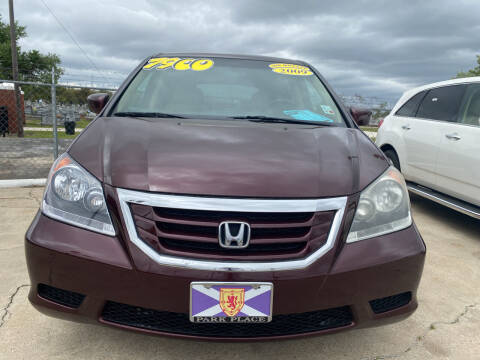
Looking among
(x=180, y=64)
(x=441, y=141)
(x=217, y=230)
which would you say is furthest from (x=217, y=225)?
(x=441, y=141)

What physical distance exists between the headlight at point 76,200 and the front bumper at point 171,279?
0.12ft

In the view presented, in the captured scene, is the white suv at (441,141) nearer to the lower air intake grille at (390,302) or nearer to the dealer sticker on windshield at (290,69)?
the dealer sticker on windshield at (290,69)

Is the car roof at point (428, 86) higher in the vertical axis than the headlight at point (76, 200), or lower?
higher

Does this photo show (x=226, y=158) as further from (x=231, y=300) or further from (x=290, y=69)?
(x=290, y=69)

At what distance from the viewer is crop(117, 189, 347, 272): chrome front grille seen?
1.38 meters

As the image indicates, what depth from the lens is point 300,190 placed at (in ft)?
4.77

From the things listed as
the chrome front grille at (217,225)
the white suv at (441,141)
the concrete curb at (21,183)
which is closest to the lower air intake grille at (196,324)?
the chrome front grille at (217,225)

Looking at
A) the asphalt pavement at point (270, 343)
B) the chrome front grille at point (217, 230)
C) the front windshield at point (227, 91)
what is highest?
the front windshield at point (227, 91)

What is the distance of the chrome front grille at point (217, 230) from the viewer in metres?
1.38

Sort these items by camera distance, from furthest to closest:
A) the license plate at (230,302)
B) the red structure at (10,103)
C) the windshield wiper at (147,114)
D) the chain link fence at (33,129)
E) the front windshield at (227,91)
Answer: the red structure at (10,103)
the chain link fence at (33,129)
the front windshield at (227,91)
the windshield wiper at (147,114)
the license plate at (230,302)

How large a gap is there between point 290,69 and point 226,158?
1448mm

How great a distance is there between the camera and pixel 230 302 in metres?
1.35

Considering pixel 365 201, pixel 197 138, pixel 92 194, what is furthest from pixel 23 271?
pixel 365 201

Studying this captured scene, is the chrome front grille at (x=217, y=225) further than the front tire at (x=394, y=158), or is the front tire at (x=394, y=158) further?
the front tire at (x=394, y=158)
